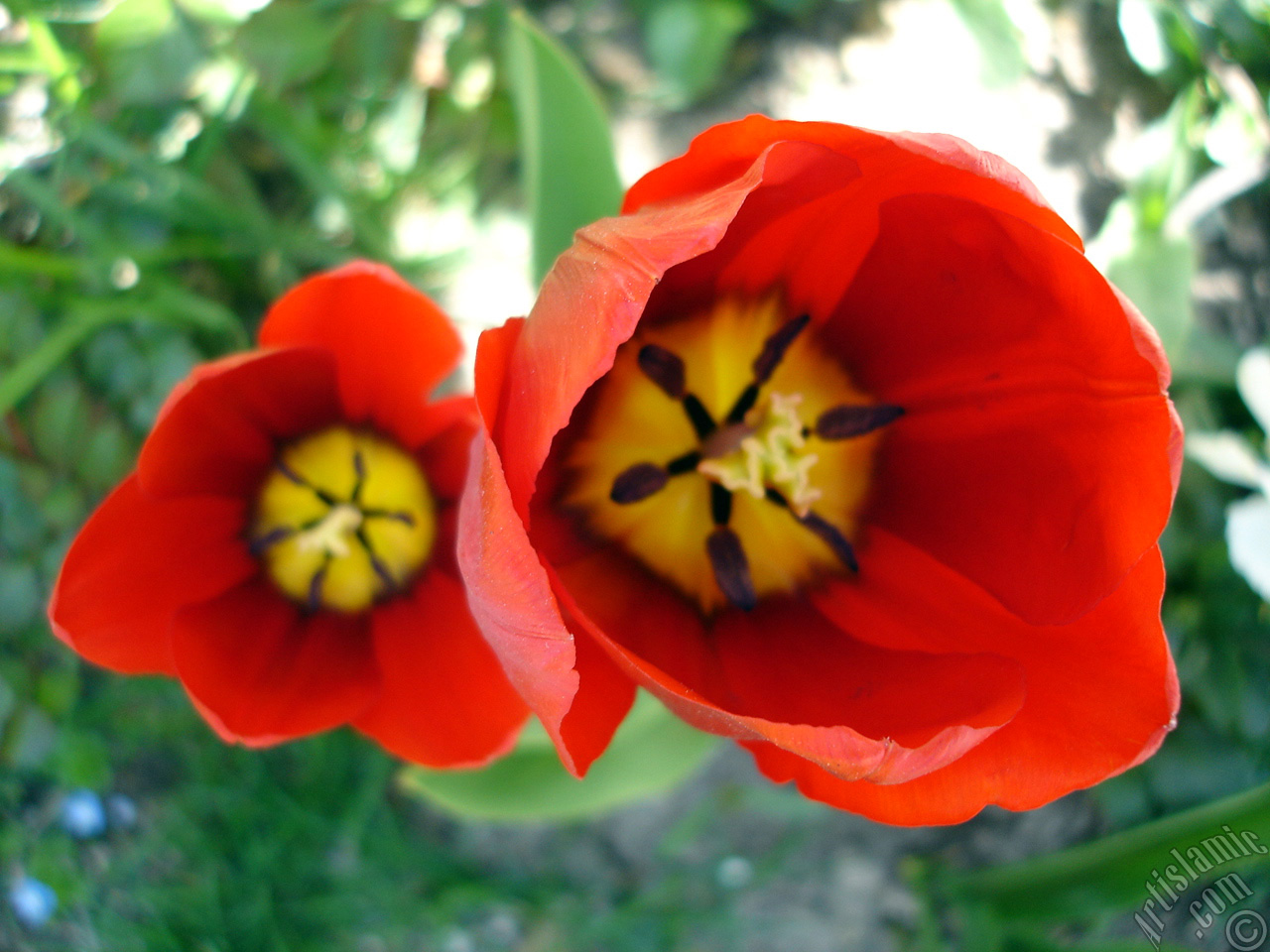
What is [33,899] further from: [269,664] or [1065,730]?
[1065,730]

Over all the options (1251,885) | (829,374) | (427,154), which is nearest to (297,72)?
(427,154)

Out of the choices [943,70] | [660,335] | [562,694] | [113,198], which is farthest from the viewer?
[943,70]

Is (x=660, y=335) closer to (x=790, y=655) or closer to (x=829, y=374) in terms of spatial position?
(x=829, y=374)

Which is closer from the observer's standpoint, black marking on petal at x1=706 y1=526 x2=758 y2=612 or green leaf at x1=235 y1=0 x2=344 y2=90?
black marking on petal at x1=706 y1=526 x2=758 y2=612

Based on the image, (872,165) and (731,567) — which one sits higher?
(872,165)

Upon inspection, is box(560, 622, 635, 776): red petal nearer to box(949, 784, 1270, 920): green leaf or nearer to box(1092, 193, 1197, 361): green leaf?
box(949, 784, 1270, 920): green leaf

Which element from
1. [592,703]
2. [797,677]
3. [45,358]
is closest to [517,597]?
[592,703]

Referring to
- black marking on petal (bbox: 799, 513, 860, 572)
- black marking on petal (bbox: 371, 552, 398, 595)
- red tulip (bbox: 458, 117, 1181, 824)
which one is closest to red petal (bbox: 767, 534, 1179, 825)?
red tulip (bbox: 458, 117, 1181, 824)
